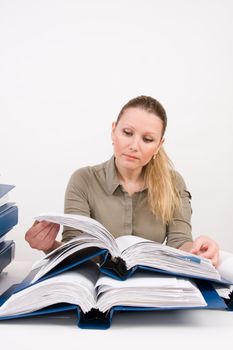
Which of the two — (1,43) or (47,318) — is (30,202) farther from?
(47,318)

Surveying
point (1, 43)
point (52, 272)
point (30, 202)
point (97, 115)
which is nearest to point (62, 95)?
point (97, 115)

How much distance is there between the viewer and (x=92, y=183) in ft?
5.78

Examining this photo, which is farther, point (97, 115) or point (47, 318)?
point (97, 115)

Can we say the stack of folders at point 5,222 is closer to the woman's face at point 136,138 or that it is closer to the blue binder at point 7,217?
the blue binder at point 7,217

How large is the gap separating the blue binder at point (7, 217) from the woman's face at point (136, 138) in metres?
0.43

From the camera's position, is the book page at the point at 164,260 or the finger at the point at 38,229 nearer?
the book page at the point at 164,260

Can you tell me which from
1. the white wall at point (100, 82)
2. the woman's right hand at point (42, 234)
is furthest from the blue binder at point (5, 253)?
the white wall at point (100, 82)

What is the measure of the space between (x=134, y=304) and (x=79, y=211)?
2.59 feet

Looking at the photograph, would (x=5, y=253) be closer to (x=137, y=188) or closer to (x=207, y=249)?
(x=207, y=249)

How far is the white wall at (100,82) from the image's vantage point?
3455 millimetres

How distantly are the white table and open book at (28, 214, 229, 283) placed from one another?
3.1 inches

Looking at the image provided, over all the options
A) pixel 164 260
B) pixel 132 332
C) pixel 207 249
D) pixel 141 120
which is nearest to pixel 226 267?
pixel 207 249

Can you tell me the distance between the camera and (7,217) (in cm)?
126

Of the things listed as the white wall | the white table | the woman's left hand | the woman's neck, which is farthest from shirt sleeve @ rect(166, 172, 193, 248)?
the white wall
